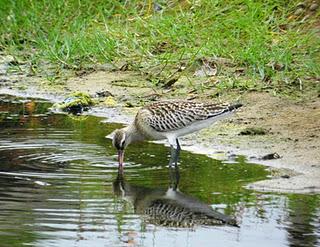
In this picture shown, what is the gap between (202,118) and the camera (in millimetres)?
11750

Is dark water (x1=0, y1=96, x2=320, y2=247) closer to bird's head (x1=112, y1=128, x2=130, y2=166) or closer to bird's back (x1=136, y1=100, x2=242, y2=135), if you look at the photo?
bird's head (x1=112, y1=128, x2=130, y2=166)

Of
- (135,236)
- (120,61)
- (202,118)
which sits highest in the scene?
(120,61)

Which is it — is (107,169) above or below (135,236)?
above

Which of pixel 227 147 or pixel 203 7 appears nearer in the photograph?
pixel 227 147

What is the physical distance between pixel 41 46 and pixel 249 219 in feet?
28.1

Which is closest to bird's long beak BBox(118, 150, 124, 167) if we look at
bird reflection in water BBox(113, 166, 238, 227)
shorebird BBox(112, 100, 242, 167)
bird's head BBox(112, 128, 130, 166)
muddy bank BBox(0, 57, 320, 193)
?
bird's head BBox(112, 128, 130, 166)

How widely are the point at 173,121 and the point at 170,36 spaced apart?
4269mm

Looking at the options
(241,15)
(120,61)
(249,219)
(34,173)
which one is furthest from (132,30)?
(249,219)

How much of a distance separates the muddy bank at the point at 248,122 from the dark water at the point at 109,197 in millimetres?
307

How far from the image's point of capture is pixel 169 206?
9.62 metres

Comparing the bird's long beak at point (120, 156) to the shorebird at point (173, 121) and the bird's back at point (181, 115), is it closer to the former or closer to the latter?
the shorebird at point (173, 121)

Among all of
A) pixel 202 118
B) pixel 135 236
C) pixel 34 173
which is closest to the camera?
pixel 135 236

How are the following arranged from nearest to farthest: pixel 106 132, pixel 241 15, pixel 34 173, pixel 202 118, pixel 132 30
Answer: pixel 34 173 → pixel 202 118 → pixel 106 132 → pixel 241 15 → pixel 132 30

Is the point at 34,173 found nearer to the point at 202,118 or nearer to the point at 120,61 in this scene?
the point at 202,118
